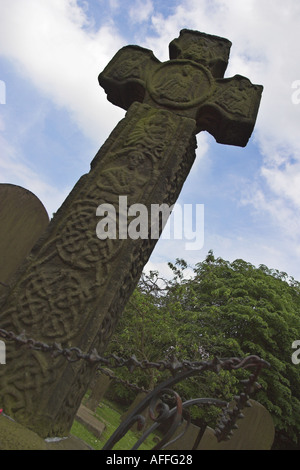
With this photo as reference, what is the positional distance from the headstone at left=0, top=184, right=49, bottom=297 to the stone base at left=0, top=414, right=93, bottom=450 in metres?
1.29

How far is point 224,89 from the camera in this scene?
3.01m

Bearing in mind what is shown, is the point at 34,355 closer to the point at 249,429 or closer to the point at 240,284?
the point at 249,429

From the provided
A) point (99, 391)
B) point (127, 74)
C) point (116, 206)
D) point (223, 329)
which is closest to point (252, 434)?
point (116, 206)

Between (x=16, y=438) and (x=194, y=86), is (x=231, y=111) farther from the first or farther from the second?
(x=16, y=438)

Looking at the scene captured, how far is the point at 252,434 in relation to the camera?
440 centimetres

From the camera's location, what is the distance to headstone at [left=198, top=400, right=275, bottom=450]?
4.38 meters

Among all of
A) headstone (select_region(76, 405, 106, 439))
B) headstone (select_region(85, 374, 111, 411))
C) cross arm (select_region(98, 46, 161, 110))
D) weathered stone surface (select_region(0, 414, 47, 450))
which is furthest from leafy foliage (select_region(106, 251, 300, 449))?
weathered stone surface (select_region(0, 414, 47, 450))

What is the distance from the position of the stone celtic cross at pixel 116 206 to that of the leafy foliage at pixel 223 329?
339 inches

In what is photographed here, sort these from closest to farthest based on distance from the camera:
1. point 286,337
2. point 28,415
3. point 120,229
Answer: point 28,415
point 120,229
point 286,337

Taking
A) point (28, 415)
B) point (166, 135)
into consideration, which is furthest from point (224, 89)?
point (28, 415)

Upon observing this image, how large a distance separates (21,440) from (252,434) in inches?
162

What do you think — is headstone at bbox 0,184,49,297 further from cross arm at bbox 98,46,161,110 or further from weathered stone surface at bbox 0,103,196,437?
cross arm at bbox 98,46,161,110

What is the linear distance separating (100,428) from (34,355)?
6246mm

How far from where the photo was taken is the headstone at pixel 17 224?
103 inches
